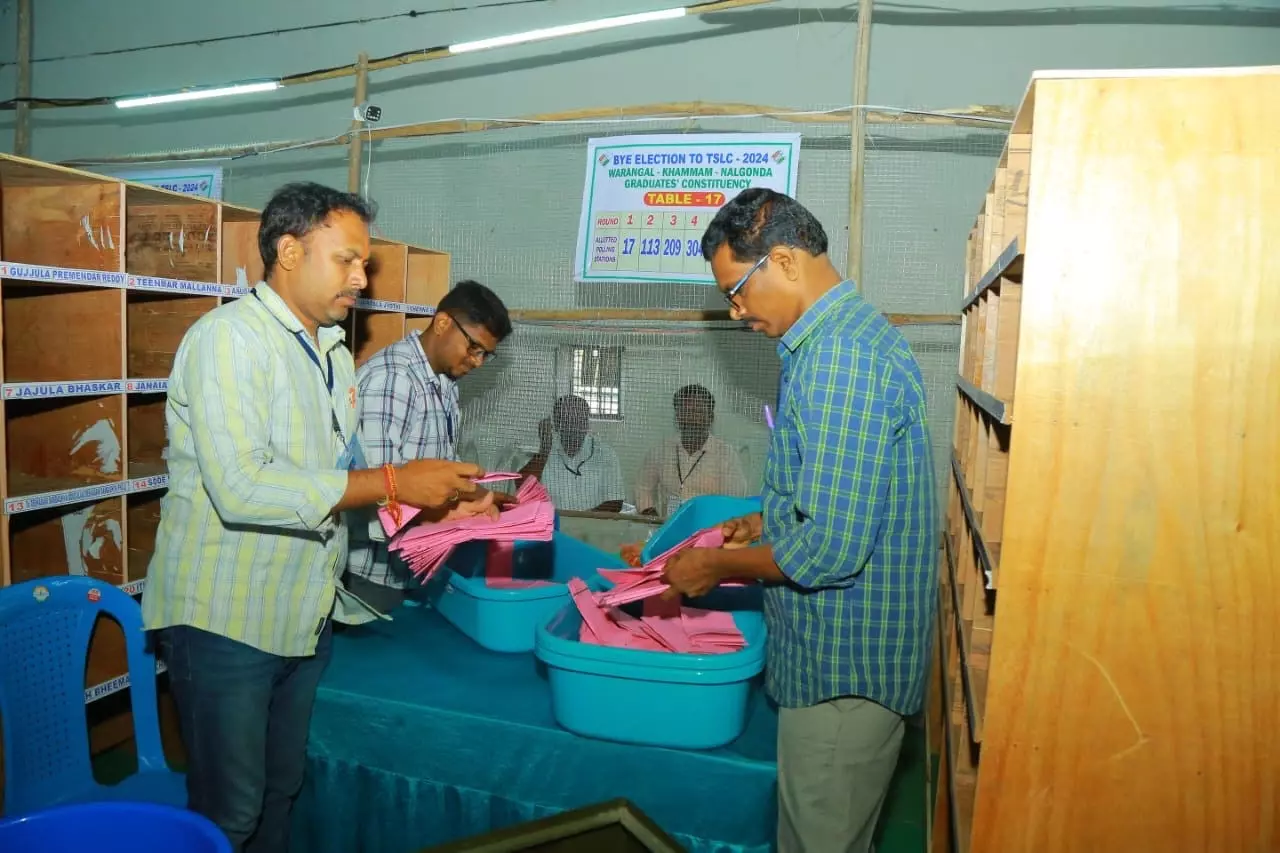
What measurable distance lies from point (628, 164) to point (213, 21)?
4.91 m

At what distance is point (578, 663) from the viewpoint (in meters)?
2.14

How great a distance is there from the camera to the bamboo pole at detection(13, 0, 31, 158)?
17.3ft

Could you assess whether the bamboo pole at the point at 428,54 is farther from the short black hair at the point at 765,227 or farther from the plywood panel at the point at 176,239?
the short black hair at the point at 765,227

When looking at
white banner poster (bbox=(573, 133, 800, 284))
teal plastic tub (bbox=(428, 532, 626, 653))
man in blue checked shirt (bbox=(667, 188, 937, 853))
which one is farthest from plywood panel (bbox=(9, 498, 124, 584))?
man in blue checked shirt (bbox=(667, 188, 937, 853))

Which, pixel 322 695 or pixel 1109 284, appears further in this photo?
pixel 322 695

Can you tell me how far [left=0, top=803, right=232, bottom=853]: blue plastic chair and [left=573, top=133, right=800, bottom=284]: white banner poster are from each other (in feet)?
8.22

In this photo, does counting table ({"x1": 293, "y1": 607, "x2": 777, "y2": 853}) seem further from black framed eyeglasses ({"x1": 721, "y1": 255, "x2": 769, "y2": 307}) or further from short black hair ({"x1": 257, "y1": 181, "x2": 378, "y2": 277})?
short black hair ({"x1": 257, "y1": 181, "x2": 378, "y2": 277})

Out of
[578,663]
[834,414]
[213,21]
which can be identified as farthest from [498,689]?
[213,21]

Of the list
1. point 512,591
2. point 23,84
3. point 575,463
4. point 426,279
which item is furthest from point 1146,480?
point 23,84

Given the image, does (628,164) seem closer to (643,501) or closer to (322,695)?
(643,501)

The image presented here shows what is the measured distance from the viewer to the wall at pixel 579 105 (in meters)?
3.87

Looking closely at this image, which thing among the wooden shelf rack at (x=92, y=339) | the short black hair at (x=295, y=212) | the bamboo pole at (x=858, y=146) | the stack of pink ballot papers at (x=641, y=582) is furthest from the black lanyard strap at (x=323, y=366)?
the bamboo pole at (x=858, y=146)

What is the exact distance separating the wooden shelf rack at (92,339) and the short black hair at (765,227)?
2173 millimetres

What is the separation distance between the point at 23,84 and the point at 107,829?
5.77 meters
